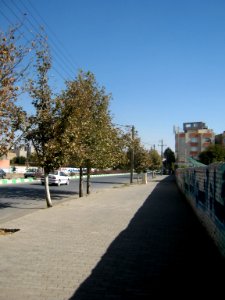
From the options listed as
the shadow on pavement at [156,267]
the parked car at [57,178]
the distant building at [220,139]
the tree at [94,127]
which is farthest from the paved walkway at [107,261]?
the distant building at [220,139]

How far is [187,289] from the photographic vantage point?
5488 millimetres

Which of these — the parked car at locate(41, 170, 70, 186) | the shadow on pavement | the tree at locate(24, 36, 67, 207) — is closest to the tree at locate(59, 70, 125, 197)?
the tree at locate(24, 36, 67, 207)

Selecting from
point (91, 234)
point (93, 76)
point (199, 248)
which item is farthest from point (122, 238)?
point (93, 76)

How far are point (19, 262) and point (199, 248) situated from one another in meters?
3.55

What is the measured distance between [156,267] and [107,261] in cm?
87

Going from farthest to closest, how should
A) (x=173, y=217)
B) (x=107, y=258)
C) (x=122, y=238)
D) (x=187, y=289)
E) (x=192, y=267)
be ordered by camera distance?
1. (x=173, y=217)
2. (x=122, y=238)
3. (x=107, y=258)
4. (x=192, y=267)
5. (x=187, y=289)

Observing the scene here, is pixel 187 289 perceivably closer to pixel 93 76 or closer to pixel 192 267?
pixel 192 267

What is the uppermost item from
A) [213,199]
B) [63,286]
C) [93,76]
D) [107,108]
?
[93,76]

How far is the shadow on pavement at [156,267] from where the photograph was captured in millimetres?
5395

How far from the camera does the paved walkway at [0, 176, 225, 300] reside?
214 inches

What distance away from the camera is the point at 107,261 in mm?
7055

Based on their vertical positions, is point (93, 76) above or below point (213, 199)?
above

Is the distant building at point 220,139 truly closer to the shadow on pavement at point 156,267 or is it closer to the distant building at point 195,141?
the distant building at point 195,141

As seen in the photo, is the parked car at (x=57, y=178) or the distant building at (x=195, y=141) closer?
the parked car at (x=57, y=178)
